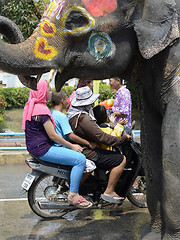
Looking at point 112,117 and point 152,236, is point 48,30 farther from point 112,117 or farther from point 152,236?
point 112,117

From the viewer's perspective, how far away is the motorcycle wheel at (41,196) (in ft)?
16.4

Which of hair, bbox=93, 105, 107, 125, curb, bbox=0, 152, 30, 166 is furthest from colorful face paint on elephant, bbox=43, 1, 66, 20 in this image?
curb, bbox=0, 152, 30, 166

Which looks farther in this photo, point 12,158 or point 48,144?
point 12,158

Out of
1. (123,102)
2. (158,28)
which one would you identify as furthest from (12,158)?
(158,28)

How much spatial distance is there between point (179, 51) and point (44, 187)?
2.93m

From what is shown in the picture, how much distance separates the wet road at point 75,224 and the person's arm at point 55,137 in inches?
35.7

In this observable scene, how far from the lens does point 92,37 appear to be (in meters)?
2.94

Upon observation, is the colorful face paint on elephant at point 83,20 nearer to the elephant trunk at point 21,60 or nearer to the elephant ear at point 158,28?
the elephant trunk at point 21,60

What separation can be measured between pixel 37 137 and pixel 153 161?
1.69 m

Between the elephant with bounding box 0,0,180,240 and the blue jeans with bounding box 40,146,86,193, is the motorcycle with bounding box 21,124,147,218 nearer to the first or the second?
the blue jeans with bounding box 40,146,86,193

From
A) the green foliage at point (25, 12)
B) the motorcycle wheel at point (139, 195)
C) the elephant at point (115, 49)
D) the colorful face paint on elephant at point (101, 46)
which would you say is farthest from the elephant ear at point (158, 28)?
the green foliage at point (25, 12)

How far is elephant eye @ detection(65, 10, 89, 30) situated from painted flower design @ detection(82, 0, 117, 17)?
7 centimetres

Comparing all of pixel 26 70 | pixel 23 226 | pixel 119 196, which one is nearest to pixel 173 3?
pixel 26 70

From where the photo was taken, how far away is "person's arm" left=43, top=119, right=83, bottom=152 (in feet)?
15.8
